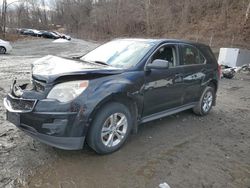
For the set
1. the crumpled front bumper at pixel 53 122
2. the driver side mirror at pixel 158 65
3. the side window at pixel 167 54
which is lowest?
the crumpled front bumper at pixel 53 122

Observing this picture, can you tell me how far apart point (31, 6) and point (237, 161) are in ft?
282

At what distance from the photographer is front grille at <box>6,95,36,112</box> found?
343cm

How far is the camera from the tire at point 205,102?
5.95 m

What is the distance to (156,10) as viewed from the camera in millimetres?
41312

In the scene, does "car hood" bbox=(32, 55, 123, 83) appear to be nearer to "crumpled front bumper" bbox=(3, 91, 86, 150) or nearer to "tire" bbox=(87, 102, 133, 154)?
"crumpled front bumper" bbox=(3, 91, 86, 150)

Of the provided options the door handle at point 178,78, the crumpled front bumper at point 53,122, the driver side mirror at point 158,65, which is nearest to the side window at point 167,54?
the door handle at point 178,78

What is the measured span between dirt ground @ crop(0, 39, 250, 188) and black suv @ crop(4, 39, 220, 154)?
0.31m

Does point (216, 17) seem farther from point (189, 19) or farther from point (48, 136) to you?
point (48, 136)

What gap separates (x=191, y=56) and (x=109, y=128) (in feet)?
8.67

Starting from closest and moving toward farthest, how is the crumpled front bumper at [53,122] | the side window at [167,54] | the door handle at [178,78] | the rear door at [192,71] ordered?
1. the crumpled front bumper at [53,122]
2. the side window at [167,54]
3. the door handle at [178,78]
4. the rear door at [192,71]

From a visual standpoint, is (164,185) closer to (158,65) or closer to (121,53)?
(158,65)

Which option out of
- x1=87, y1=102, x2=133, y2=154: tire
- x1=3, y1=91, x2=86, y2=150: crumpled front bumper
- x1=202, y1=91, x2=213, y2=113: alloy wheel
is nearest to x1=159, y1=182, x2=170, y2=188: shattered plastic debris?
x1=87, y1=102, x2=133, y2=154: tire

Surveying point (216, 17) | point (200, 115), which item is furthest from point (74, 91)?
point (216, 17)

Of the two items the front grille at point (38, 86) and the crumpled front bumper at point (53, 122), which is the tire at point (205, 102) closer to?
the crumpled front bumper at point (53, 122)
